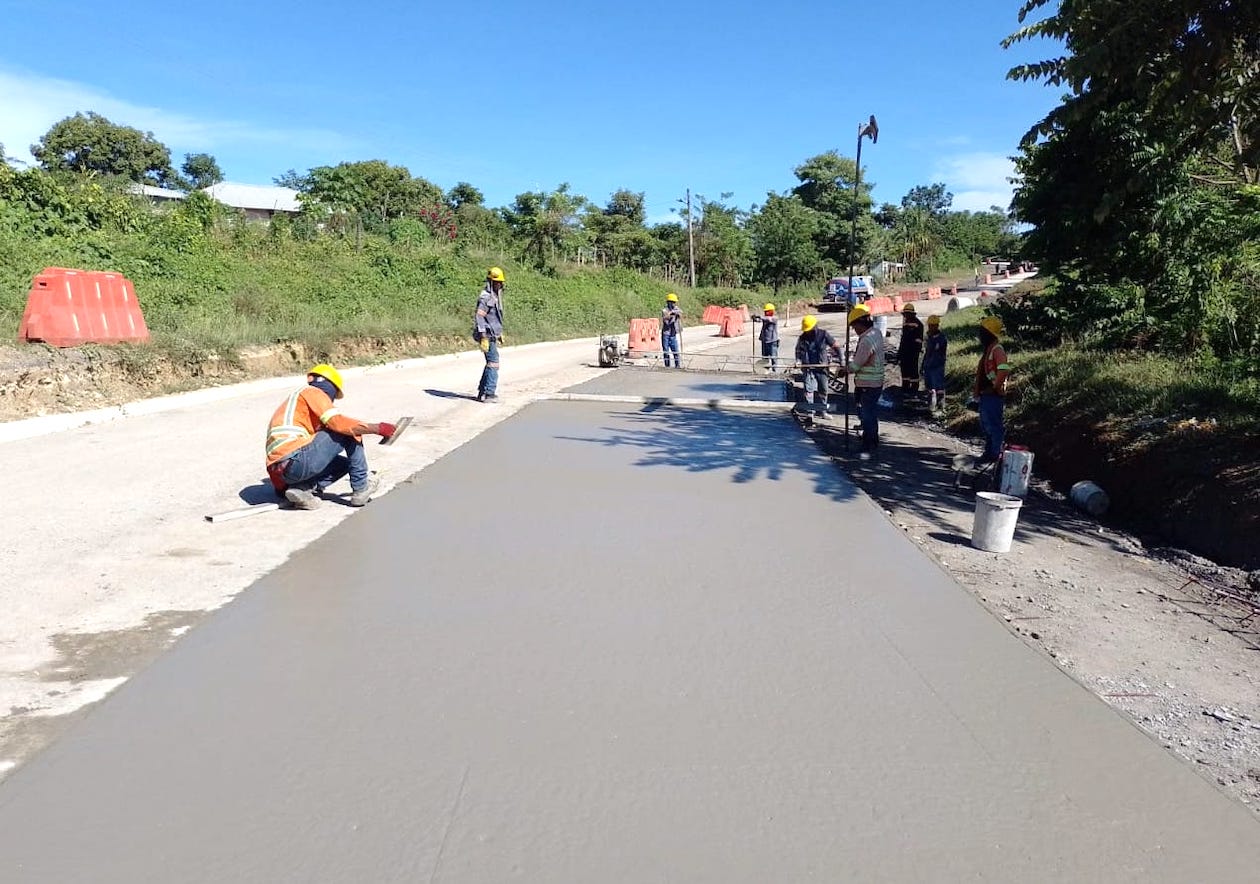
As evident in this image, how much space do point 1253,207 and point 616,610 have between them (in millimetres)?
9408

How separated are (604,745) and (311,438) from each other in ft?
13.9

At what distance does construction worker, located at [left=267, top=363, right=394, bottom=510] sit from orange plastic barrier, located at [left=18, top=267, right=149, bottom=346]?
666 centimetres

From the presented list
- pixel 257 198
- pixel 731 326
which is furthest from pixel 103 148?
pixel 731 326

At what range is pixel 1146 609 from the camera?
5.65 meters

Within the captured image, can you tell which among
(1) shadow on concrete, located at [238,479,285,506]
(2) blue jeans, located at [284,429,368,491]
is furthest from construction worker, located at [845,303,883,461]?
(1) shadow on concrete, located at [238,479,285,506]

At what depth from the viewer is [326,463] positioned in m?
6.96

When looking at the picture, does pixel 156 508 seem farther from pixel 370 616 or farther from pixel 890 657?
pixel 890 657

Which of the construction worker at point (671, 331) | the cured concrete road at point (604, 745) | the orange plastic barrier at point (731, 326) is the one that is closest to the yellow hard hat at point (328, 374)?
the cured concrete road at point (604, 745)

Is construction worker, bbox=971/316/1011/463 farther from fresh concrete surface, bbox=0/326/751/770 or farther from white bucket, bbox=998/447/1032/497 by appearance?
fresh concrete surface, bbox=0/326/751/770

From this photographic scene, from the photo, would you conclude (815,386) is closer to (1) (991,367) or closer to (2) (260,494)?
(1) (991,367)

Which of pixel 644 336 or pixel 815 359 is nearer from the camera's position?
pixel 815 359

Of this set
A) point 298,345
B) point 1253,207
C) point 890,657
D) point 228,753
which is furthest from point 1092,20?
point 298,345

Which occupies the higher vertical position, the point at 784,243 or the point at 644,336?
the point at 784,243

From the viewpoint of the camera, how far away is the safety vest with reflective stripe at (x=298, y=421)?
671 centimetres
